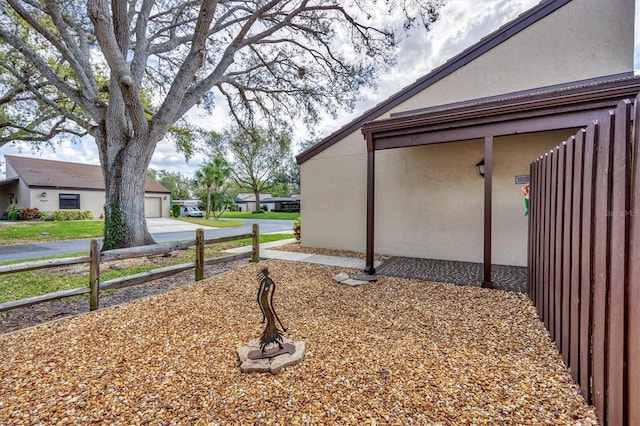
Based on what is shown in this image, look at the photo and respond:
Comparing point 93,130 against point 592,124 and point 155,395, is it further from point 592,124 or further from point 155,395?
point 592,124

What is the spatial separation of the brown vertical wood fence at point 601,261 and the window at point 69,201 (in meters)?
30.6

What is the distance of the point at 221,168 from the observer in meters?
25.3

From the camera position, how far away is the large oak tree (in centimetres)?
665

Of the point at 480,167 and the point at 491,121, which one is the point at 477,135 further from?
the point at 480,167

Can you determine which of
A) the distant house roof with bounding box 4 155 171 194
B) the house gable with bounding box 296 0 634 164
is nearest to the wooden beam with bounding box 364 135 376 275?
the house gable with bounding box 296 0 634 164

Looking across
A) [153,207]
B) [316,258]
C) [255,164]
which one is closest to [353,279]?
[316,258]

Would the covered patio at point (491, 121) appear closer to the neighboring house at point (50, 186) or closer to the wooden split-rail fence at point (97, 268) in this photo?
the wooden split-rail fence at point (97, 268)

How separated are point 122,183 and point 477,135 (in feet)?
28.4

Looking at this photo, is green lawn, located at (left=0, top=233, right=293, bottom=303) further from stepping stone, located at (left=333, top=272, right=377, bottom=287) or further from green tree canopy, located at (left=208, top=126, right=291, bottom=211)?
green tree canopy, located at (left=208, top=126, right=291, bottom=211)

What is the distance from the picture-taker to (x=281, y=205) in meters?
47.2

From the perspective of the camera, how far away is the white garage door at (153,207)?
27830 millimetres

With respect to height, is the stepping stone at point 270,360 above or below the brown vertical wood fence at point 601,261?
below

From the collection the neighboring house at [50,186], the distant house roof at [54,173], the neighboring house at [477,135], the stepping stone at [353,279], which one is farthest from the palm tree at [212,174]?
the stepping stone at [353,279]

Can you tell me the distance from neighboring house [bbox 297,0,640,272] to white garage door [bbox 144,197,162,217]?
83.6 ft
